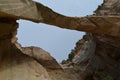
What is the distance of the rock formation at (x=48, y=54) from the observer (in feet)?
32.4

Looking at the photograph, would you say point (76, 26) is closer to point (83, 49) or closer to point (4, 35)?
point (4, 35)

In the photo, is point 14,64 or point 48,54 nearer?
point 14,64

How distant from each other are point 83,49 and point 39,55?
17.0ft

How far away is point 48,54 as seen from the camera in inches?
547

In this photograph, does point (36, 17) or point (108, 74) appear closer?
point (36, 17)

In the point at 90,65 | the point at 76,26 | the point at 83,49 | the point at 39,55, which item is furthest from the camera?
the point at 83,49

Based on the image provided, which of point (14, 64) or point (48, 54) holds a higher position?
point (14, 64)

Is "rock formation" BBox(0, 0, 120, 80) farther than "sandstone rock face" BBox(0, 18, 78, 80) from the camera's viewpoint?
Yes

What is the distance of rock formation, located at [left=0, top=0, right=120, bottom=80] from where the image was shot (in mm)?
9864

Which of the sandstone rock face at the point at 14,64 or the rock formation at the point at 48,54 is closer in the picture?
the sandstone rock face at the point at 14,64

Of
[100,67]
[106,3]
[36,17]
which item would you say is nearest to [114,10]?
[106,3]

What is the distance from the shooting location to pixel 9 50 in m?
11.2

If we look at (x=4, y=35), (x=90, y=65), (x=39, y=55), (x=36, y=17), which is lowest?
(x=90, y=65)

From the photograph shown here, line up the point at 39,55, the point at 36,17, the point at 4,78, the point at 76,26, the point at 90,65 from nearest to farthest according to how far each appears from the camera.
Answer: the point at 4,78 < the point at 36,17 < the point at 76,26 < the point at 39,55 < the point at 90,65
